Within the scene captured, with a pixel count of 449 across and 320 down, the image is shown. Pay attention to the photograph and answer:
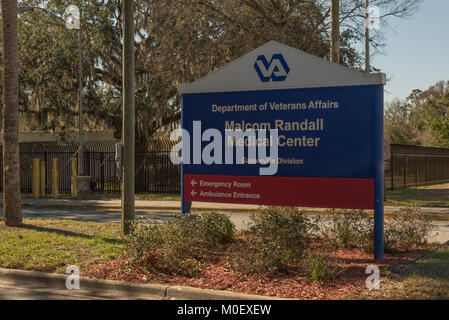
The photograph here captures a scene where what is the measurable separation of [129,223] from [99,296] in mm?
3234

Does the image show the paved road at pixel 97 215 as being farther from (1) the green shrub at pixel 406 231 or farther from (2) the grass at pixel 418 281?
(2) the grass at pixel 418 281

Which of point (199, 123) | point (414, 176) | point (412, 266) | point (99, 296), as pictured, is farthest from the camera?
point (414, 176)

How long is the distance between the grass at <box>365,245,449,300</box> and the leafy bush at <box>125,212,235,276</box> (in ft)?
8.30

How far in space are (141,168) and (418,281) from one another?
805 inches

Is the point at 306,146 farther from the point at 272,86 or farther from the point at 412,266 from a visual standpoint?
Result: the point at 412,266

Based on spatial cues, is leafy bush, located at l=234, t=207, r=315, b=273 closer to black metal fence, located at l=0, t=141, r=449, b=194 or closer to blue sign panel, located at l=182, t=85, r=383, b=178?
blue sign panel, located at l=182, t=85, r=383, b=178

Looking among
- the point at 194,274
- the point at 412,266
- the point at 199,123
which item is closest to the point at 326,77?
the point at 199,123

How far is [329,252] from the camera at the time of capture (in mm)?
8891

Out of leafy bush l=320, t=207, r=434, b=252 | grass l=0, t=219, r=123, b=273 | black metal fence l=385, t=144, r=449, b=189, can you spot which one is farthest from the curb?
black metal fence l=385, t=144, r=449, b=189

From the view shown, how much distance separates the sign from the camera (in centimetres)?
848

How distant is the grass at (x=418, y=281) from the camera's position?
246 inches

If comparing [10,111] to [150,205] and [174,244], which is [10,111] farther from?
[150,205]

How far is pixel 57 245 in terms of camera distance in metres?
9.85

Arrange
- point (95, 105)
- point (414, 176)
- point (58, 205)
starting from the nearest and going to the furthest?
point (58, 205) < point (95, 105) < point (414, 176)
